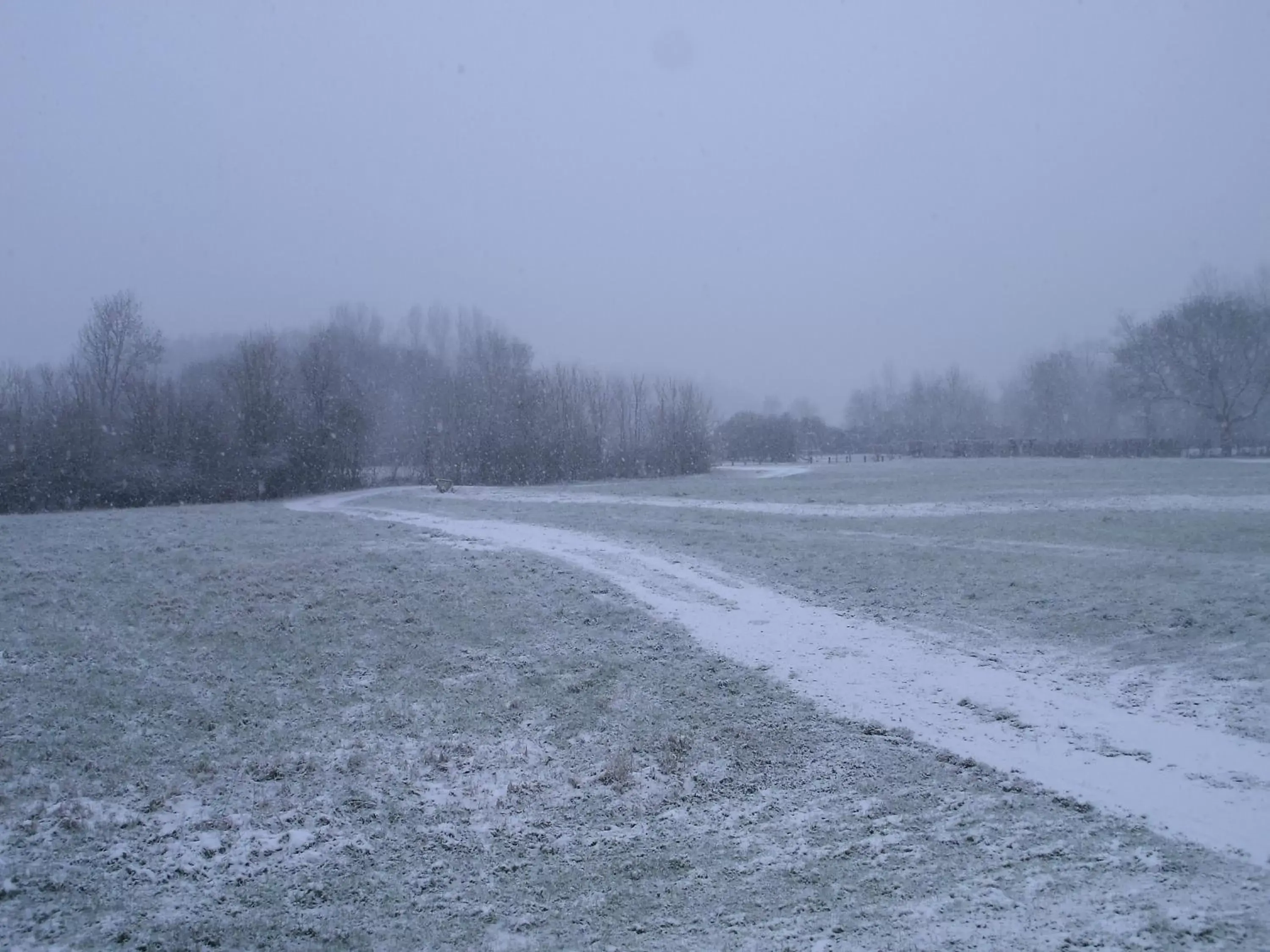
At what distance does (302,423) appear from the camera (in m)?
46.8

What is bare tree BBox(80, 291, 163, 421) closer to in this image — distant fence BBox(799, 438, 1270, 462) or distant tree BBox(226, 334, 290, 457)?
distant tree BBox(226, 334, 290, 457)

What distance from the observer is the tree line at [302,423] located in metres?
37.4

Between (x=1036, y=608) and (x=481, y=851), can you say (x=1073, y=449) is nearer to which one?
(x=1036, y=608)

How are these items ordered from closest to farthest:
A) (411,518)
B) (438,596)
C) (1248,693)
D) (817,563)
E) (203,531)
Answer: (1248,693) < (438,596) < (817,563) < (203,531) < (411,518)

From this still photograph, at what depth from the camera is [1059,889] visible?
16.8ft

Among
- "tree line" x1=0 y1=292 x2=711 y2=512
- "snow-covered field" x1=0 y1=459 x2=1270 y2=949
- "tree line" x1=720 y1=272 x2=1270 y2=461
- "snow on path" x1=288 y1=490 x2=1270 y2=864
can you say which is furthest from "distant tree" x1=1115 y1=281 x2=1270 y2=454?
"snow on path" x1=288 y1=490 x2=1270 y2=864

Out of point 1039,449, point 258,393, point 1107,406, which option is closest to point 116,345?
point 258,393

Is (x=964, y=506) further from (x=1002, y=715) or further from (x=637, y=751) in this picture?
(x=637, y=751)

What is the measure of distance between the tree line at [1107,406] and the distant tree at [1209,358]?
0.08 meters

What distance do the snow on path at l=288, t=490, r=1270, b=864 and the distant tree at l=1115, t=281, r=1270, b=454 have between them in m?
64.8

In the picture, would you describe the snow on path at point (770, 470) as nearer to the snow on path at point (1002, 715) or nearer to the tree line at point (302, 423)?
the tree line at point (302, 423)

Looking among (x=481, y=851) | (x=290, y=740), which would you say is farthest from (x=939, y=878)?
(x=290, y=740)

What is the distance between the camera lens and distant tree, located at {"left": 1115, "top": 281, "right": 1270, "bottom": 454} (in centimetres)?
6131

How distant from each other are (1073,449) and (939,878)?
76422mm
